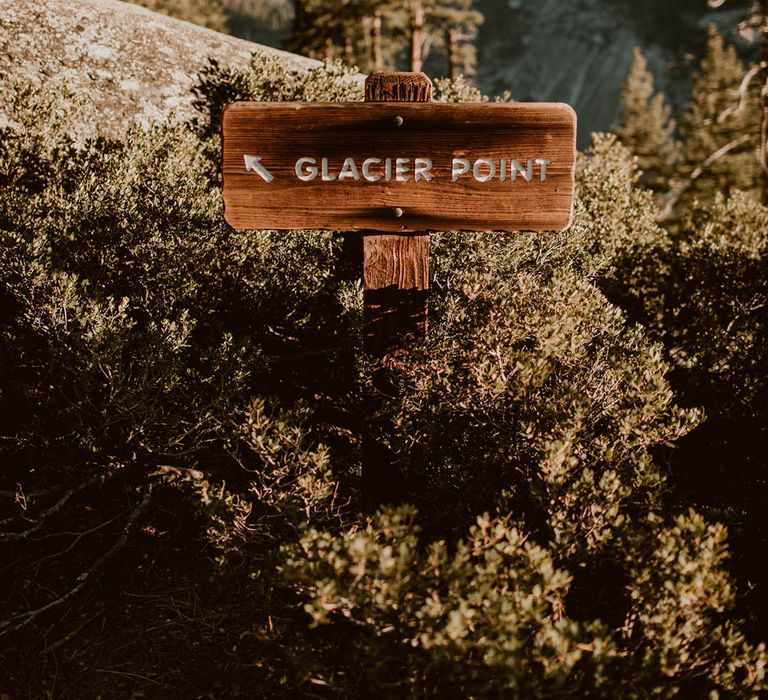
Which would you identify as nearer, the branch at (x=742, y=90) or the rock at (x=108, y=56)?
the rock at (x=108, y=56)

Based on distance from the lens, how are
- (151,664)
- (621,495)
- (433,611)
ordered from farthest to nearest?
1. (151,664)
2. (621,495)
3. (433,611)

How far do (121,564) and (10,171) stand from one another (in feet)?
10.6

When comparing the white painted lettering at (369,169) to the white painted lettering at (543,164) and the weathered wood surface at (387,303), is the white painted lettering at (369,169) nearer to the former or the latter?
the weathered wood surface at (387,303)

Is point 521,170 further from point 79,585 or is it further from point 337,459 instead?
point 79,585

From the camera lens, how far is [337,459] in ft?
14.3

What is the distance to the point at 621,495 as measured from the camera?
2.67 meters

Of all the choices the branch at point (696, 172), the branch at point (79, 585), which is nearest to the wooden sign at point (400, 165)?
the branch at point (79, 585)

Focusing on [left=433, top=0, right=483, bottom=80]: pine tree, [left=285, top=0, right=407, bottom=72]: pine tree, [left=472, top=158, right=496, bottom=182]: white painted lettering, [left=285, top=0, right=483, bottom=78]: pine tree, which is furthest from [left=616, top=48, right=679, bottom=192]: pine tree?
[left=472, top=158, right=496, bottom=182]: white painted lettering

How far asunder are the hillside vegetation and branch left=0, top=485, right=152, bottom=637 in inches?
1.4

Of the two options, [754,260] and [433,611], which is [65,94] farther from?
[754,260]

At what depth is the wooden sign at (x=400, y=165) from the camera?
274 cm

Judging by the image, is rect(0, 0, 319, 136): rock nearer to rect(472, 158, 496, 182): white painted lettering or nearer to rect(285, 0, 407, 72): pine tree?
rect(472, 158, 496, 182): white painted lettering

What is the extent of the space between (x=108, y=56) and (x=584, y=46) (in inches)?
3219

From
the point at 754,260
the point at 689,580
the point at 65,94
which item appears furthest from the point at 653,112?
the point at 689,580
